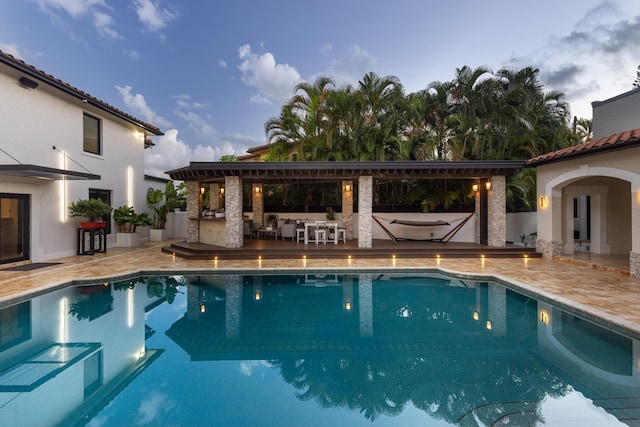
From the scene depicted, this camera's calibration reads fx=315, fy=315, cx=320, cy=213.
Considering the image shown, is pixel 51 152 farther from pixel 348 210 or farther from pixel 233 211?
pixel 348 210

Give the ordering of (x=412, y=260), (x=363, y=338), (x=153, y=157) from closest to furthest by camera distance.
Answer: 1. (x=363, y=338)
2. (x=412, y=260)
3. (x=153, y=157)

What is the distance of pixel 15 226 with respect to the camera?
34.3 feet

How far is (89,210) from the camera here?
1198cm

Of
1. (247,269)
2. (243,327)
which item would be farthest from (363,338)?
(247,269)

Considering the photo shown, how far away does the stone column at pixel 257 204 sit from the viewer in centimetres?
1630

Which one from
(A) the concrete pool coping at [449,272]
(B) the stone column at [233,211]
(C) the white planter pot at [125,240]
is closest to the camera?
(A) the concrete pool coping at [449,272]

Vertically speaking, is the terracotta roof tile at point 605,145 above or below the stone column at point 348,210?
above

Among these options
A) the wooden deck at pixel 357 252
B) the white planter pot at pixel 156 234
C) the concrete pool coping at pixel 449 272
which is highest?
the white planter pot at pixel 156 234

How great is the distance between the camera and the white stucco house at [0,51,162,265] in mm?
9891

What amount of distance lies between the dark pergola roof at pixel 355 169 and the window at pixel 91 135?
4376 millimetres

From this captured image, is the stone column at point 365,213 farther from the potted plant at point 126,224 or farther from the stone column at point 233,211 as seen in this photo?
the potted plant at point 126,224

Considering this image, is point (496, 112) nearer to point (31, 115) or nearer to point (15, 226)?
point (31, 115)

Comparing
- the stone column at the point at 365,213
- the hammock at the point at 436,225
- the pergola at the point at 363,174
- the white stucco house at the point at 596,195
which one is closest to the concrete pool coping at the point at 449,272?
the stone column at the point at 365,213

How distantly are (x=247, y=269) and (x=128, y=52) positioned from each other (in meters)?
17.2
